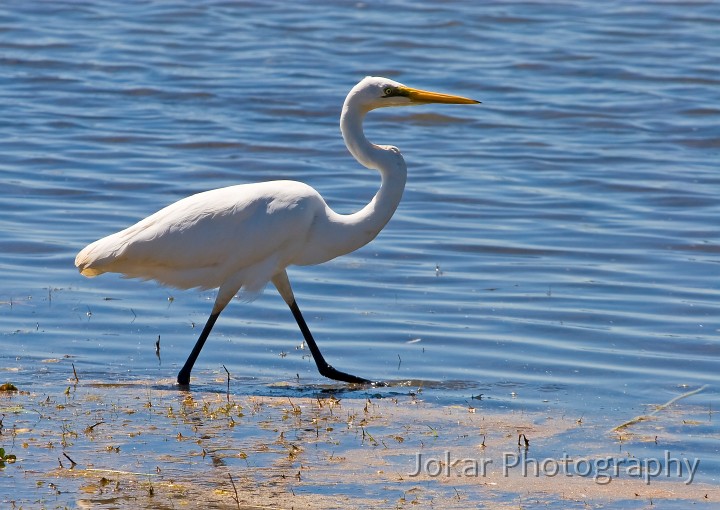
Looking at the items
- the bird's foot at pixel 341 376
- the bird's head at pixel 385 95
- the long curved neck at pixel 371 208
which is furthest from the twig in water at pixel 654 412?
the bird's head at pixel 385 95

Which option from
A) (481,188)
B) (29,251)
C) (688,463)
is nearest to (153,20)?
(481,188)

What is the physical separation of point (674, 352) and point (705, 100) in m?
11.1

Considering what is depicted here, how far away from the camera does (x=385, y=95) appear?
26.1ft

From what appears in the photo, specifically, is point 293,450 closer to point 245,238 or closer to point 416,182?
point 245,238

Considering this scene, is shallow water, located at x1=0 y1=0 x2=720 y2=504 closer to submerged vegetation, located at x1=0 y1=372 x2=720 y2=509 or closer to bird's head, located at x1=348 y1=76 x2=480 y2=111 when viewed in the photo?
submerged vegetation, located at x1=0 y1=372 x2=720 y2=509

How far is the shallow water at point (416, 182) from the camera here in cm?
803

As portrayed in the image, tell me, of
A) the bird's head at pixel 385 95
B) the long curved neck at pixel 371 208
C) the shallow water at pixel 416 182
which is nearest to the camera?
the long curved neck at pixel 371 208

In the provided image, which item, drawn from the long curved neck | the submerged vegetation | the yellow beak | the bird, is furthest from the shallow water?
the yellow beak

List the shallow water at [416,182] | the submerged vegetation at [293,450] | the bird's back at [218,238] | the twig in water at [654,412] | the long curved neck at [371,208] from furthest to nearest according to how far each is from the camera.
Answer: the shallow water at [416,182] → the long curved neck at [371,208] → the bird's back at [218,238] → the twig in water at [654,412] → the submerged vegetation at [293,450]

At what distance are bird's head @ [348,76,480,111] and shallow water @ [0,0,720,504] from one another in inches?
61.7

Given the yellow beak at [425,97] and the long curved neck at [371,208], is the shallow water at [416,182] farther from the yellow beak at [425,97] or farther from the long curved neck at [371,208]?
the yellow beak at [425,97]

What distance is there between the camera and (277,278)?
7.88m

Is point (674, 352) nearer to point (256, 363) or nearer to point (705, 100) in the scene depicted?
point (256, 363)

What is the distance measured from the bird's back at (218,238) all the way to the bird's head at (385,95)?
0.69 m
